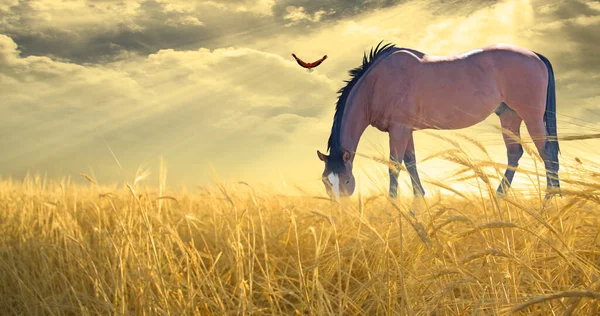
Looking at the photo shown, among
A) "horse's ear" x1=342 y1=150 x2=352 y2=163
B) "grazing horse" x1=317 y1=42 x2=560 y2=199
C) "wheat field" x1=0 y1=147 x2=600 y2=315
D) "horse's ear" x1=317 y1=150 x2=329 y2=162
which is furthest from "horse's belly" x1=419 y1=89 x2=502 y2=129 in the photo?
"wheat field" x1=0 y1=147 x2=600 y2=315

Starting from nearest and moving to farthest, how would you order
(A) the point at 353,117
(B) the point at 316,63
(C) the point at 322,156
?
(B) the point at 316,63 → (C) the point at 322,156 → (A) the point at 353,117

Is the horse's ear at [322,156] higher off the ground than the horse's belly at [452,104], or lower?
lower

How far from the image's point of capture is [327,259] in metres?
2.05

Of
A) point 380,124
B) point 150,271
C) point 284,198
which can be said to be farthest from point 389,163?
point 380,124

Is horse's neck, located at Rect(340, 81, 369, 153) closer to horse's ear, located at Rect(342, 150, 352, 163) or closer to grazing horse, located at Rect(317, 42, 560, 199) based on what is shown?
grazing horse, located at Rect(317, 42, 560, 199)

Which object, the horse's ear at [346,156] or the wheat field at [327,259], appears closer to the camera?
the wheat field at [327,259]

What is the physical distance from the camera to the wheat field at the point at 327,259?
1365 mm

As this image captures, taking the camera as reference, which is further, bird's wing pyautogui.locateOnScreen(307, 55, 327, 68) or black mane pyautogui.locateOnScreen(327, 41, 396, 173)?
black mane pyautogui.locateOnScreen(327, 41, 396, 173)

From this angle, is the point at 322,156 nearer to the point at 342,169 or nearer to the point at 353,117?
the point at 342,169

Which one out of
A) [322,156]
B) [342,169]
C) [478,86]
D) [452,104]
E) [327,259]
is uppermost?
[327,259]

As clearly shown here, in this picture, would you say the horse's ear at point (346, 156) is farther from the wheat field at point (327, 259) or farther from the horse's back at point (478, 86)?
the wheat field at point (327, 259)

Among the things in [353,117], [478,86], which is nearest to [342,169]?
[353,117]

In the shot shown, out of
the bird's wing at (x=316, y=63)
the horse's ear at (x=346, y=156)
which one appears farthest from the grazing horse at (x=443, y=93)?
the bird's wing at (x=316, y=63)

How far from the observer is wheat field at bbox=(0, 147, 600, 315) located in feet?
4.48
